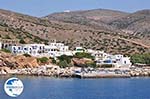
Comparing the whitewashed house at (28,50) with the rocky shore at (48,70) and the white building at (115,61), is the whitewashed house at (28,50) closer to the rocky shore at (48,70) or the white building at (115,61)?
the rocky shore at (48,70)

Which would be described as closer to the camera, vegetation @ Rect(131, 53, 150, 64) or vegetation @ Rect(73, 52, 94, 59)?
vegetation @ Rect(73, 52, 94, 59)

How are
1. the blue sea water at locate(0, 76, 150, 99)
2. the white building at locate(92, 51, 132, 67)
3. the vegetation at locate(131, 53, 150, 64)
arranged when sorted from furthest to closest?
the vegetation at locate(131, 53, 150, 64) < the white building at locate(92, 51, 132, 67) < the blue sea water at locate(0, 76, 150, 99)

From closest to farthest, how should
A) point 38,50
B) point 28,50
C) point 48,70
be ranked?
point 48,70 → point 28,50 → point 38,50

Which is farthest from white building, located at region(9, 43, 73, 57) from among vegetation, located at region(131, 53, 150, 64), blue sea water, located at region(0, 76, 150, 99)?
blue sea water, located at region(0, 76, 150, 99)

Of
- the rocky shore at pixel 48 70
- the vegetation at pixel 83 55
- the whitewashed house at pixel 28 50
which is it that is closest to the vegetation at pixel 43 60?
the rocky shore at pixel 48 70

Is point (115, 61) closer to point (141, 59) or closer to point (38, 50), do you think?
point (141, 59)

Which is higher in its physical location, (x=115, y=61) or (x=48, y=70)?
(x=115, y=61)

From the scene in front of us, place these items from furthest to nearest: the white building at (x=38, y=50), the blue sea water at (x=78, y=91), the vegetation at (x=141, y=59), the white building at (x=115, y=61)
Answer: the vegetation at (x=141, y=59) → the white building at (x=38, y=50) → the white building at (x=115, y=61) → the blue sea water at (x=78, y=91)

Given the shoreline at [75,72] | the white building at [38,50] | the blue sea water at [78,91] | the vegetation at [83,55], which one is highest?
the white building at [38,50]

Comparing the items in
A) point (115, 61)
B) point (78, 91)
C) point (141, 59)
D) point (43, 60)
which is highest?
point (141, 59)

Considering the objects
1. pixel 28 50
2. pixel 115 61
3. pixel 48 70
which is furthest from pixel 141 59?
pixel 48 70

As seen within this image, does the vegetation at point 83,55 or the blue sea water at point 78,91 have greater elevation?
the vegetation at point 83,55

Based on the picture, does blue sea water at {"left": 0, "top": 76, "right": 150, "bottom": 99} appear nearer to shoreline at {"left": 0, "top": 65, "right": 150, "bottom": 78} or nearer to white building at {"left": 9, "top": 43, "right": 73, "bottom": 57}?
shoreline at {"left": 0, "top": 65, "right": 150, "bottom": 78}

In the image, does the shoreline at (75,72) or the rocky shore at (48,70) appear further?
the rocky shore at (48,70)
